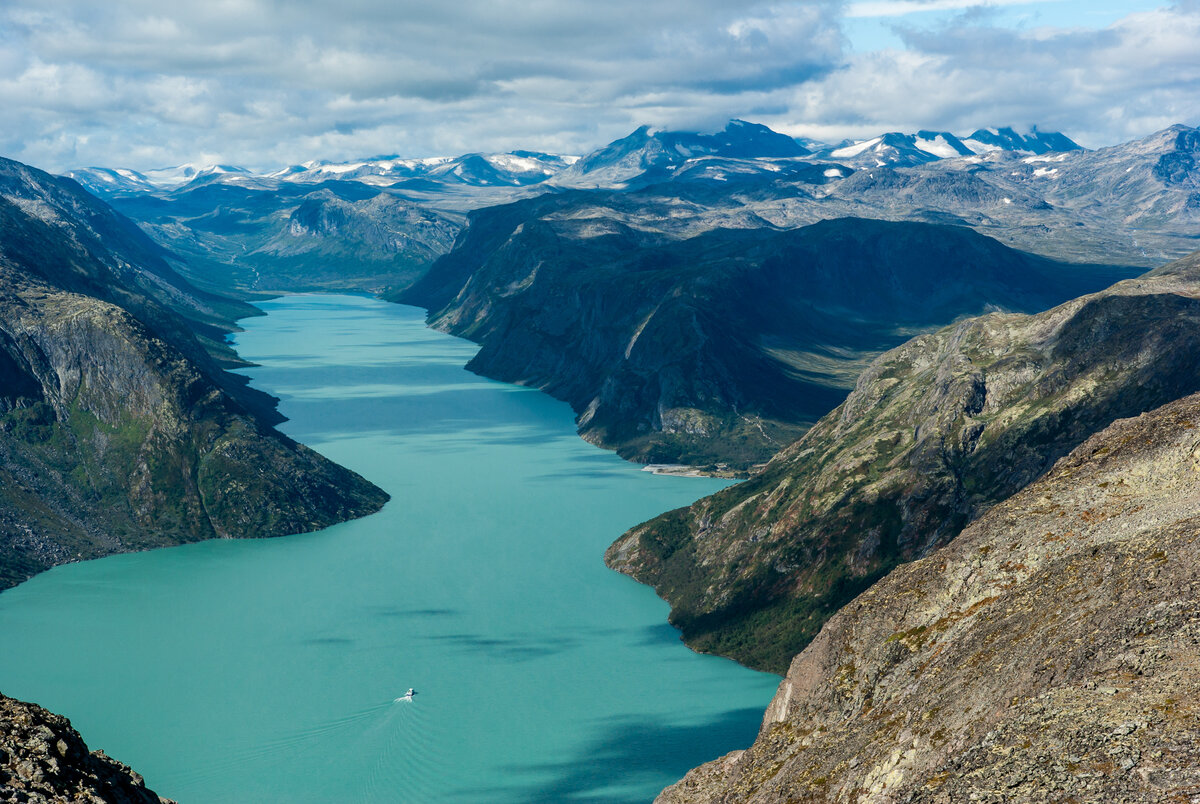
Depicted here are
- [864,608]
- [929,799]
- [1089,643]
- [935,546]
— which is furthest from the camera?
[935,546]

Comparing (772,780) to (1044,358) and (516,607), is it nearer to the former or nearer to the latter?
(516,607)

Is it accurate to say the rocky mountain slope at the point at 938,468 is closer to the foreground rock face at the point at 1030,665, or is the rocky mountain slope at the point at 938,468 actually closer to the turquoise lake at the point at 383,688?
the turquoise lake at the point at 383,688

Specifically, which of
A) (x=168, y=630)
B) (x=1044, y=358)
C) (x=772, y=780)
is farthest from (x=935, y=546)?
(x=168, y=630)

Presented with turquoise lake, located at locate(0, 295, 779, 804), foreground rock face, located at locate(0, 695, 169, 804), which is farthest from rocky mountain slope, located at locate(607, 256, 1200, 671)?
foreground rock face, located at locate(0, 695, 169, 804)

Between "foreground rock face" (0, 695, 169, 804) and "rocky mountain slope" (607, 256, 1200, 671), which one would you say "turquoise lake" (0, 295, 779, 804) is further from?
"foreground rock face" (0, 695, 169, 804)

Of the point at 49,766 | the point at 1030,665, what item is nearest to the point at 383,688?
the point at 49,766
